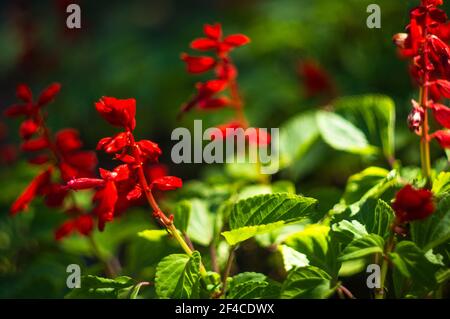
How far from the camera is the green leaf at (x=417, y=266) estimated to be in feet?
3.51

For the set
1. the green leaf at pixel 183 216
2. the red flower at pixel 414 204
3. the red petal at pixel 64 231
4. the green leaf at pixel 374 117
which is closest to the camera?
the red flower at pixel 414 204

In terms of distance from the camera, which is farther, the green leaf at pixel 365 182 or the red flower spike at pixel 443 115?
the green leaf at pixel 365 182

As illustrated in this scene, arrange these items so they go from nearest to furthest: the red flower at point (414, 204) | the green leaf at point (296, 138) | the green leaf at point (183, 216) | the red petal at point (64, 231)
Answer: the red flower at point (414, 204), the green leaf at point (183, 216), the red petal at point (64, 231), the green leaf at point (296, 138)

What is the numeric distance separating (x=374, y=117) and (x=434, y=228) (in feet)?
1.76

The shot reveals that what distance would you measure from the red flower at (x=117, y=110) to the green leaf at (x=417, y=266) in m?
0.57

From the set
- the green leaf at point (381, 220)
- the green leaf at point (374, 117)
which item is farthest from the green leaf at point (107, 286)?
the green leaf at point (374, 117)

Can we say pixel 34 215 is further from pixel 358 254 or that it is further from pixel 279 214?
pixel 358 254

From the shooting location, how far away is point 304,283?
3.69 feet

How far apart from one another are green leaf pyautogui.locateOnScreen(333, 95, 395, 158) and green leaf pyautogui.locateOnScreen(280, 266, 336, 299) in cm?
56

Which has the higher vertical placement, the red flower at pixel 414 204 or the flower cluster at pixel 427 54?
the flower cluster at pixel 427 54

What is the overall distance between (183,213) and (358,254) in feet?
1.51

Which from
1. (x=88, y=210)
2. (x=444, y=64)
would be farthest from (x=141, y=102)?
(x=444, y=64)

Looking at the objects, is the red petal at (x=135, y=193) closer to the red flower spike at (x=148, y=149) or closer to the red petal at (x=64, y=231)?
the red flower spike at (x=148, y=149)

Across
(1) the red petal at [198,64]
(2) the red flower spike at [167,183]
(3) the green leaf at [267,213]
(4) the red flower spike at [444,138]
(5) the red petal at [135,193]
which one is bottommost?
(3) the green leaf at [267,213]
